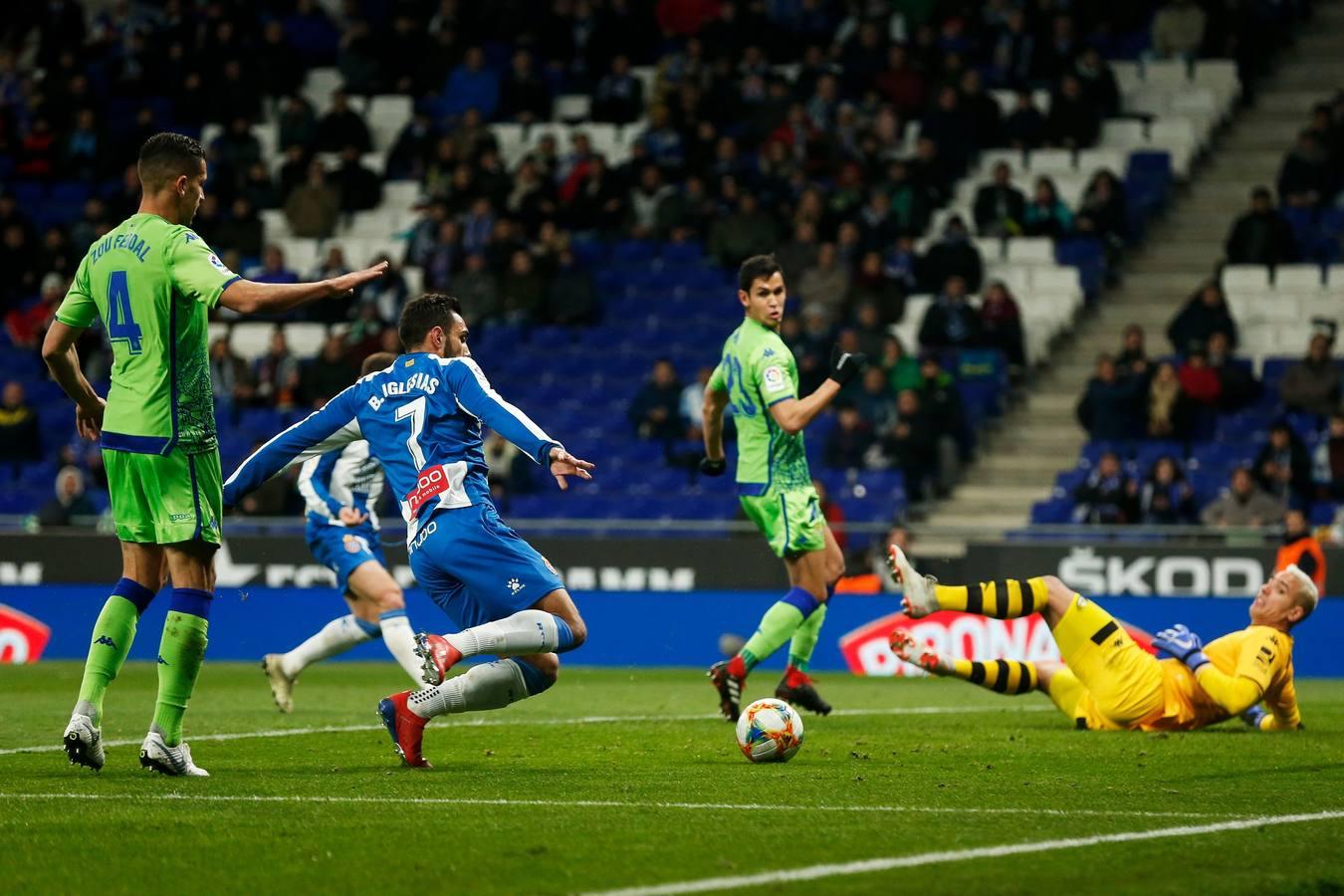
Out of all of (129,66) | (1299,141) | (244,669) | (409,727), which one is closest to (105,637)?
(409,727)

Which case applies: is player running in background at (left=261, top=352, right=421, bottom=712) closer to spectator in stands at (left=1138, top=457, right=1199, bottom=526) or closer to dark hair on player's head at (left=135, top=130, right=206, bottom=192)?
dark hair on player's head at (left=135, top=130, right=206, bottom=192)

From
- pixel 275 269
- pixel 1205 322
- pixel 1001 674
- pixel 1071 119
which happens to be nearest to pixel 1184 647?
pixel 1001 674

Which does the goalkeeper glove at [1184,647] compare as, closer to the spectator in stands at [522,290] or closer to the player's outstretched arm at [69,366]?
the player's outstretched arm at [69,366]

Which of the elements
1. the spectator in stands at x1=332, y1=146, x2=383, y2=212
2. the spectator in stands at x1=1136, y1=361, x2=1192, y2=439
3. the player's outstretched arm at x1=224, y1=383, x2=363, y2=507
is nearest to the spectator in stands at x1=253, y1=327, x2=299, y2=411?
the spectator in stands at x1=332, y1=146, x2=383, y2=212

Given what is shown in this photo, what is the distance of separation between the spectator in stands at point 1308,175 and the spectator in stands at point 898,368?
528cm

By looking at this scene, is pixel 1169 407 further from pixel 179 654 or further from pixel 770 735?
pixel 179 654

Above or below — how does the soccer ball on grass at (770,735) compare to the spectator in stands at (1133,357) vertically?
below

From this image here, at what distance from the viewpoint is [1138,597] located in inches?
752

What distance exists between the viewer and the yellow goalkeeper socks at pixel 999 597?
10.8 meters

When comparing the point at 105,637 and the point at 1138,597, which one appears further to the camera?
the point at 1138,597

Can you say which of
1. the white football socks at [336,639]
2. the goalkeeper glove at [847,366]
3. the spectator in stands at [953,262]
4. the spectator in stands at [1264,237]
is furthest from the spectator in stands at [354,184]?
the goalkeeper glove at [847,366]

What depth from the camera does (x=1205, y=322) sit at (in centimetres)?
2256

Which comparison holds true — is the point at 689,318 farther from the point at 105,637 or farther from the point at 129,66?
the point at 105,637

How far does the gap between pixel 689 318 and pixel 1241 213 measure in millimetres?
7161
